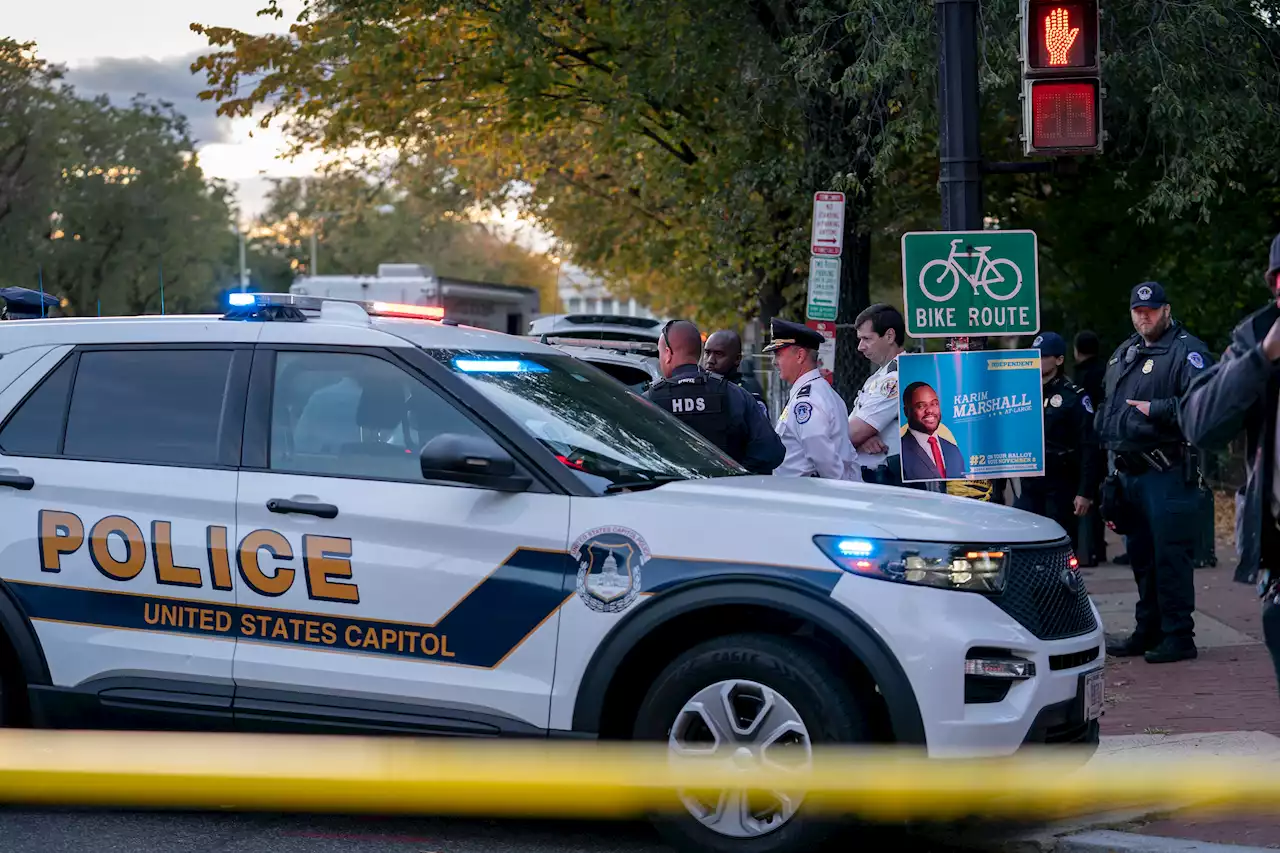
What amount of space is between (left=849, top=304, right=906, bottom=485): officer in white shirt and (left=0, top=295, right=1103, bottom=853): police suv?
8.33 ft

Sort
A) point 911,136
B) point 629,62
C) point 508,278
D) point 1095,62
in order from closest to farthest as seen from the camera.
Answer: point 1095,62 → point 911,136 → point 629,62 → point 508,278

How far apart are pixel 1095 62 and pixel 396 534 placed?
405cm

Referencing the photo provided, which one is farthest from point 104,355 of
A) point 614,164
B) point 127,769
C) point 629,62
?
point 614,164

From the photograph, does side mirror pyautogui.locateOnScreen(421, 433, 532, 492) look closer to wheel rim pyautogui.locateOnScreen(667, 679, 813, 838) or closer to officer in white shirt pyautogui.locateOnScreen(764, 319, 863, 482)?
wheel rim pyautogui.locateOnScreen(667, 679, 813, 838)

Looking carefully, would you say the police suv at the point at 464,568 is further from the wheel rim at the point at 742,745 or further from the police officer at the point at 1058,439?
the police officer at the point at 1058,439

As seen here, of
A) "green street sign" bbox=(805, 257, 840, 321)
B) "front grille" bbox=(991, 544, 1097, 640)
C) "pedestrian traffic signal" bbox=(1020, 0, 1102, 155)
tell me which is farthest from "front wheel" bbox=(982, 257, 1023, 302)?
"green street sign" bbox=(805, 257, 840, 321)

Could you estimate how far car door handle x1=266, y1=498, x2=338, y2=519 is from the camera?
5504 mm

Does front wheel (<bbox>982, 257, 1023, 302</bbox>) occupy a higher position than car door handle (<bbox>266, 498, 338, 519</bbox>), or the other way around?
front wheel (<bbox>982, 257, 1023, 302</bbox>)

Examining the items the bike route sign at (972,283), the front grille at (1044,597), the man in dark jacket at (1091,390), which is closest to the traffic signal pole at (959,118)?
the bike route sign at (972,283)

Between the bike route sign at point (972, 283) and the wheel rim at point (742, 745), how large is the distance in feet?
9.70

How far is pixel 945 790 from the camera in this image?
197 inches

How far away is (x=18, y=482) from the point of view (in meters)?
5.96

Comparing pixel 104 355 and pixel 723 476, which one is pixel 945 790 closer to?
pixel 723 476

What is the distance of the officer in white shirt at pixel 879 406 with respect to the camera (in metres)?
8.59
